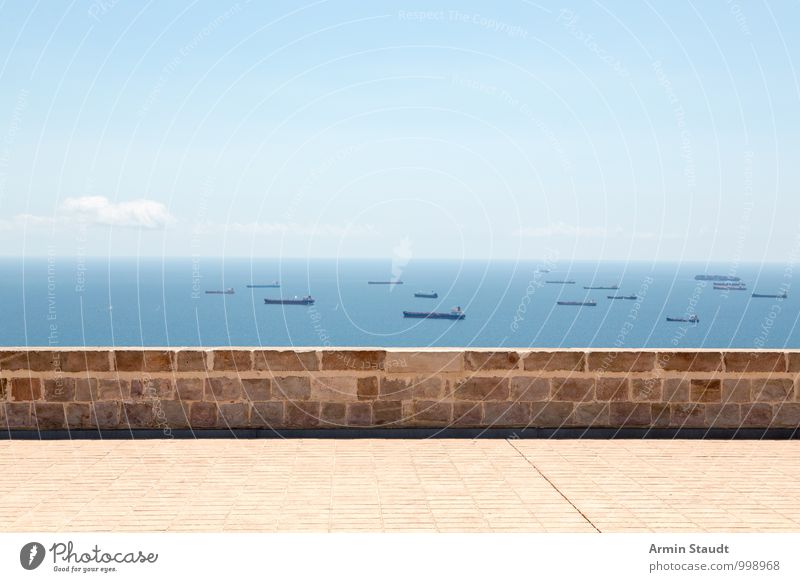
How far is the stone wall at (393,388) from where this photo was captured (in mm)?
7887

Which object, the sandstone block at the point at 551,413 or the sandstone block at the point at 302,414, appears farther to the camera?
the sandstone block at the point at 551,413

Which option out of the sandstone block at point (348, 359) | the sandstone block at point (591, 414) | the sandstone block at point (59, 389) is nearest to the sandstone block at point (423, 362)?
the sandstone block at point (348, 359)

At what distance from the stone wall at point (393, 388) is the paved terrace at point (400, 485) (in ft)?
1.09

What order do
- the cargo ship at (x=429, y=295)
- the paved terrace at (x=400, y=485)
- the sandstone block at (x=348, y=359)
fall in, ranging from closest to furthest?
the paved terrace at (x=400, y=485) < the sandstone block at (x=348, y=359) < the cargo ship at (x=429, y=295)

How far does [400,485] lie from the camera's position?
6.14 m

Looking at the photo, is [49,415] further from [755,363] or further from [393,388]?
[755,363]

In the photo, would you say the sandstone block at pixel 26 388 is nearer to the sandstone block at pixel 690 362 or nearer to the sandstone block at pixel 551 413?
the sandstone block at pixel 551 413

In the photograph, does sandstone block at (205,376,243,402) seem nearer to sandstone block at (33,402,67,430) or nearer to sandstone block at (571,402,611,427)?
sandstone block at (33,402,67,430)

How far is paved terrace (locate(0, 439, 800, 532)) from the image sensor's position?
17.1ft

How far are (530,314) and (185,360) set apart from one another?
446 feet

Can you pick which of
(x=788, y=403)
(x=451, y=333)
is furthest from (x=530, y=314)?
(x=788, y=403)

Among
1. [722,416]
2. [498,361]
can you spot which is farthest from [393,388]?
[722,416]

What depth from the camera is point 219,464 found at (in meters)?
6.79

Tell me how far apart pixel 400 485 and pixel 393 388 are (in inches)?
76.1
